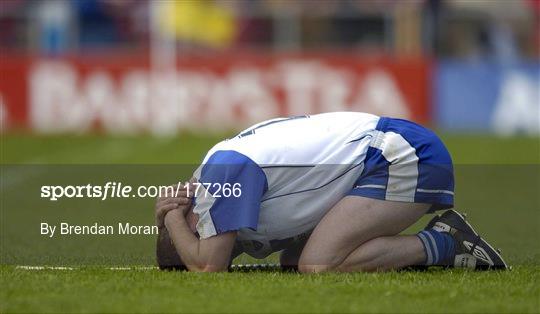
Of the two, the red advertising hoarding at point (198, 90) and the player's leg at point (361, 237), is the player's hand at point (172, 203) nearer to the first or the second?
the player's leg at point (361, 237)

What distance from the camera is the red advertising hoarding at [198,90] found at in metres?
25.0

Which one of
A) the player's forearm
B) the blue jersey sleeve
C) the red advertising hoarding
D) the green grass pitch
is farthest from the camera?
the red advertising hoarding

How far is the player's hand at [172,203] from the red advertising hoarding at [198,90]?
17.6 m

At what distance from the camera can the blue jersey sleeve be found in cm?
674

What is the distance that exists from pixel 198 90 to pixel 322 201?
1856 centimetres

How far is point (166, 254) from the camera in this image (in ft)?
23.4

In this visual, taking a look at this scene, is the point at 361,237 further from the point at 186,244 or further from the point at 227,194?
the point at 186,244

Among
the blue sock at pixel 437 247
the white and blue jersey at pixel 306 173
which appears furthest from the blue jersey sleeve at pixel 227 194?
the blue sock at pixel 437 247

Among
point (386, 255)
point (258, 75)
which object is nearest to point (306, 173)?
point (386, 255)

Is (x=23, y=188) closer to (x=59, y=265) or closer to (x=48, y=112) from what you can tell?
(x=59, y=265)

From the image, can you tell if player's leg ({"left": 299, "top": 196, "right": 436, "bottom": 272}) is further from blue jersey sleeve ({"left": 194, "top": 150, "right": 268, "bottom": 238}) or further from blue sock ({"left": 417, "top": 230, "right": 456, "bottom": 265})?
blue jersey sleeve ({"left": 194, "top": 150, "right": 268, "bottom": 238})

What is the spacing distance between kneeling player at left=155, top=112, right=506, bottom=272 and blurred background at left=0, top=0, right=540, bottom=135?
17.8 m

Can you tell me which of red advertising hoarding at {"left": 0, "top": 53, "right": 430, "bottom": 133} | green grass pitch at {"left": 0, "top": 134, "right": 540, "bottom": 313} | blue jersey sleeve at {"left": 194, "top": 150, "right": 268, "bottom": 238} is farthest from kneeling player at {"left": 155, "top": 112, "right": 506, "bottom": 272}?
red advertising hoarding at {"left": 0, "top": 53, "right": 430, "bottom": 133}

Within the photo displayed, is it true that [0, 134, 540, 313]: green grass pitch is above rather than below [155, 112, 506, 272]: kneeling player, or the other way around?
below
